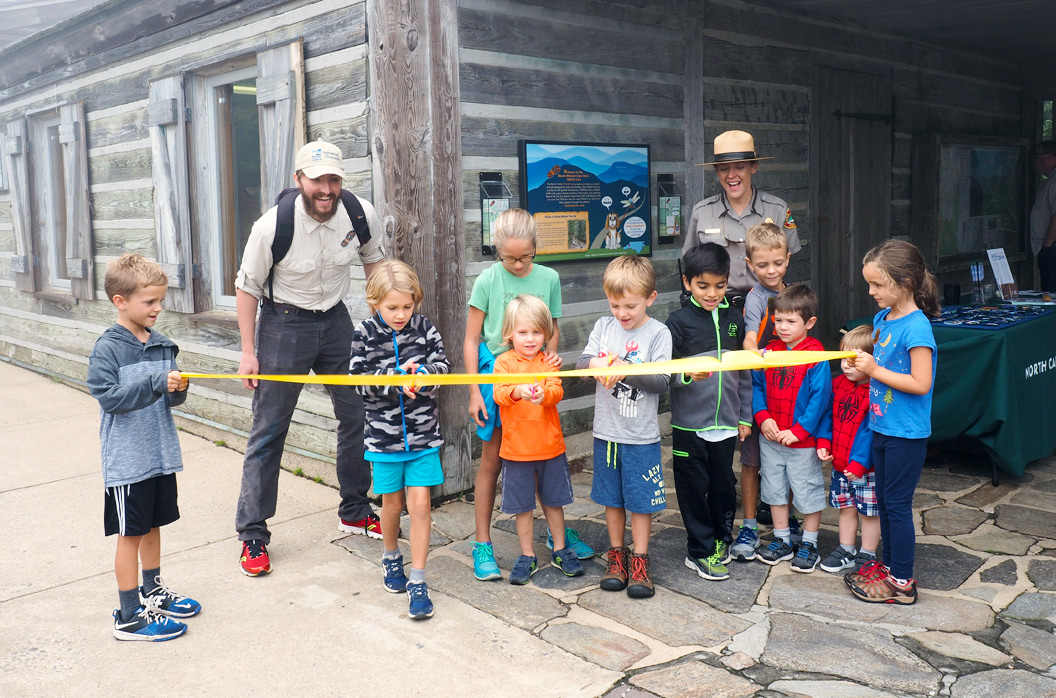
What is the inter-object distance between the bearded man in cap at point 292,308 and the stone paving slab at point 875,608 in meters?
2.33

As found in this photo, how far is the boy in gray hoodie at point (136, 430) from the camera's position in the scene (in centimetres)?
333

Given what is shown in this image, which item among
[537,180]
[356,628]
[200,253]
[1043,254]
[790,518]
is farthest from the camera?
[1043,254]

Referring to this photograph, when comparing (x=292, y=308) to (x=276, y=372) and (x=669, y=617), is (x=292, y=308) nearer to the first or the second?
(x=276, y=372)

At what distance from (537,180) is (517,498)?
2269 millimetres

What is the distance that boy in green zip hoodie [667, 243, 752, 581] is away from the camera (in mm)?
4004

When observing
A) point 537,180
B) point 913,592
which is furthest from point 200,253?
point 913,592

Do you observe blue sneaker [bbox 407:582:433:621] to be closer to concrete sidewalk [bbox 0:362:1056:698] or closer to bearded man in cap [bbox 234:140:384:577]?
concrete sidewalk [bbox 0:362:1056:698]

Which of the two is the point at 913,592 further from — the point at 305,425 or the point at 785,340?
the point at 305,425

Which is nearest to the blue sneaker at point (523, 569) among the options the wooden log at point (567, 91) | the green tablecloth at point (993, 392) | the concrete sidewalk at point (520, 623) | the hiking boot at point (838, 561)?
the concrete sidewalk at point (520, 623)

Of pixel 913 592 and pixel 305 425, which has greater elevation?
pixel 305 425

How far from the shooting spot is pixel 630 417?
387cm

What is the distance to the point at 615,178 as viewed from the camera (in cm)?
600

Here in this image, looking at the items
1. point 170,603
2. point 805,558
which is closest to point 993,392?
point 805,558

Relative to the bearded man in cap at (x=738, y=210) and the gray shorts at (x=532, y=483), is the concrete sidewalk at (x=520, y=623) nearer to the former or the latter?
the gray shorts at (x=532, y=483)
